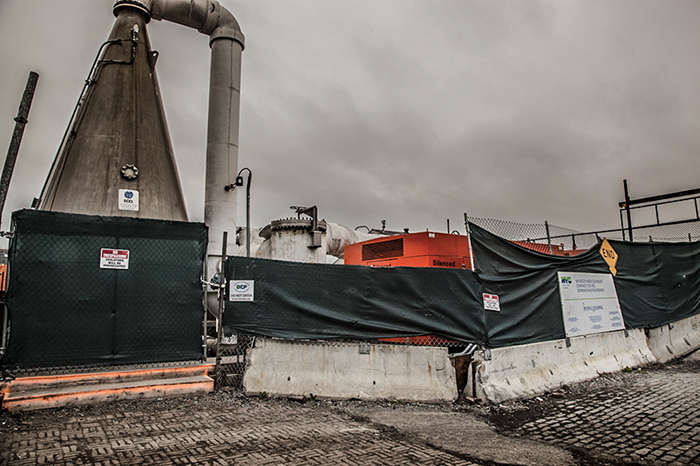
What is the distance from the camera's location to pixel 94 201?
31.7 feet

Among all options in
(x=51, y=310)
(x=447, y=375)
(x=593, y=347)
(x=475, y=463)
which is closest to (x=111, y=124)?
(x=51, y=310)

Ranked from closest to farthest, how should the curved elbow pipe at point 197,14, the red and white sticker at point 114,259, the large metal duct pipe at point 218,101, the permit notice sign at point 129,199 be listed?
the red and white sticker at point 114,259
the permit notice sign at point 129,199
the curved elbow pipe at point 197,14
the large metal duct pipe at point 218,101

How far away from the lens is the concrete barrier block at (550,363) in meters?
6.29

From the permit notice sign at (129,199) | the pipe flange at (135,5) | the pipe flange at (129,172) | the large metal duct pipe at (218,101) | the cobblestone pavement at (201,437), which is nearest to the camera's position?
the cobblestone pavement at (201,437)

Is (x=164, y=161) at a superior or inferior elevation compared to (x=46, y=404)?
superior

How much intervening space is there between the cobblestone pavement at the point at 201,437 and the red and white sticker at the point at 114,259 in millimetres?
1986

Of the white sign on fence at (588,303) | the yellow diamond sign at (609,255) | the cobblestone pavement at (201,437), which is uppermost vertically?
the yellow diamond sign at (609,255)

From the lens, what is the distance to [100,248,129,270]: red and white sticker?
20.6 feet

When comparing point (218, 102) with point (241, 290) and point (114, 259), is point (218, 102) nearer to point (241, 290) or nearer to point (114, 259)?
point (114, 259)

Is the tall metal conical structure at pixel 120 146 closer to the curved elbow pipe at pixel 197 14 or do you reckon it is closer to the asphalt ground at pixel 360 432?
the curved elbow pipe at pixel 197 14

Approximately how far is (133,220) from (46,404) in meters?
2.73

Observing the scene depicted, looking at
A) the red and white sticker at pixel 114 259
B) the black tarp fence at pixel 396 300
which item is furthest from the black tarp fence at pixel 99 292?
the black tarp fence at pixel 396 300

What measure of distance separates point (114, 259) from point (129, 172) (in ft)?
14.8

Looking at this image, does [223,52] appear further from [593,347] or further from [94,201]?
[593,347]
